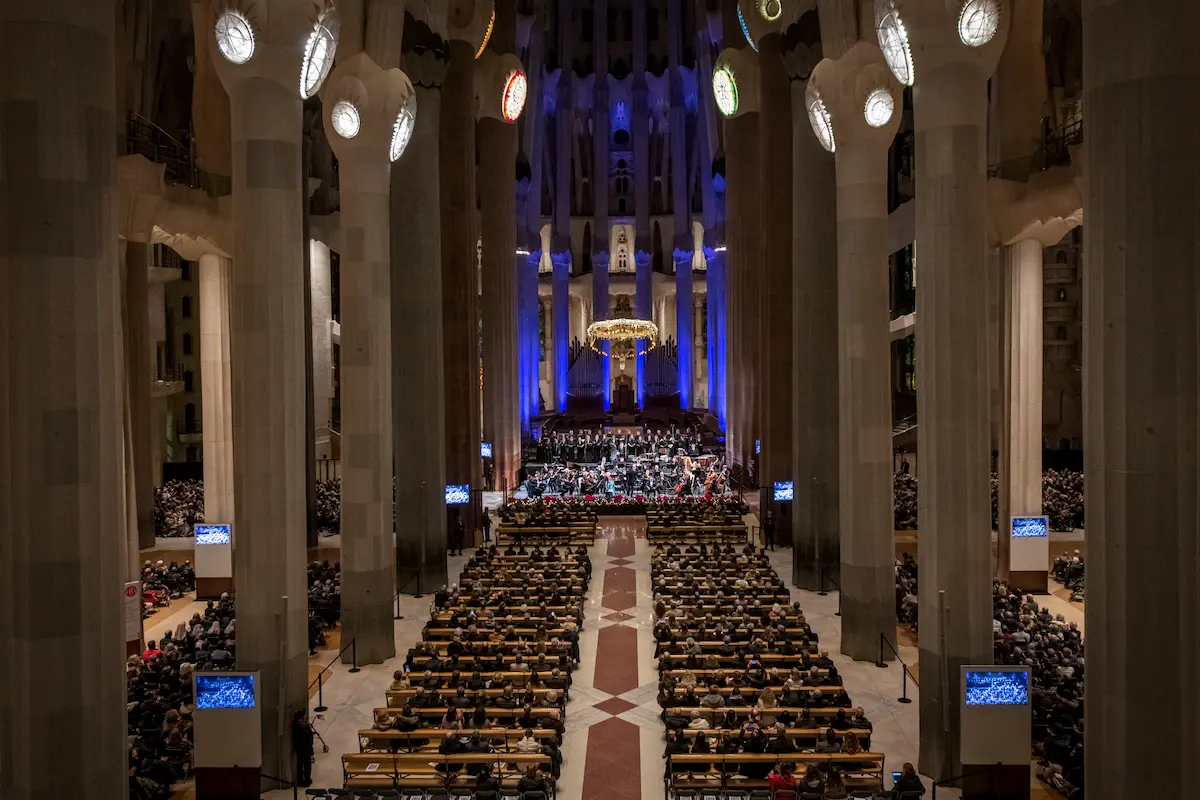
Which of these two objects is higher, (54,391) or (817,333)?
(817,333)

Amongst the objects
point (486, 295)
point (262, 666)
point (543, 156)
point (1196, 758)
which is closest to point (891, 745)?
point (1196, 758)

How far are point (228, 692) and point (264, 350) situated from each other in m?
3.74

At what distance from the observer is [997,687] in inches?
335

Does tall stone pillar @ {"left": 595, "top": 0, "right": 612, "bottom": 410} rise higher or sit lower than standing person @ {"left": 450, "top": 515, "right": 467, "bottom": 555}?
higher

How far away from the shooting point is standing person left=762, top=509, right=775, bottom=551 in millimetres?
21969

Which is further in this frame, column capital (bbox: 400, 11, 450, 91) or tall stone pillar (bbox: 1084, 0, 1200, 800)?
column capital (bbox: 400, 11, 450, 91)

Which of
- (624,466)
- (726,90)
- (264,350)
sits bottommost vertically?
(624,466)

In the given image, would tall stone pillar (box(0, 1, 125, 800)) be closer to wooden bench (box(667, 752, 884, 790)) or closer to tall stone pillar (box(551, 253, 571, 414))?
wooden bench (box(667, 752, 884, 790))

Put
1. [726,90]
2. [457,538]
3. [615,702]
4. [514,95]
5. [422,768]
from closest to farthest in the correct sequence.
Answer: [422,768] < [615,702] < [457,538] < [726,90] < [514,95]

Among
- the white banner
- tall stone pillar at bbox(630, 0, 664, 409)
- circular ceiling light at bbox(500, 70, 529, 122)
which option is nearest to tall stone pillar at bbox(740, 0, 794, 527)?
circular ceiling light at bbox(500, 70, 529, 122)

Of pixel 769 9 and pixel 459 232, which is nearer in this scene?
pixel 769 9

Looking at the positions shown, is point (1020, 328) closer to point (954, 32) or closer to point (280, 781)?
point (954, 32)

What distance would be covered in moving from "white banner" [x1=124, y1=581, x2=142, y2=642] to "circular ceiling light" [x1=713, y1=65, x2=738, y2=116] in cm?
2307

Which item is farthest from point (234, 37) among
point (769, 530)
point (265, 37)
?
point (769, 530)
